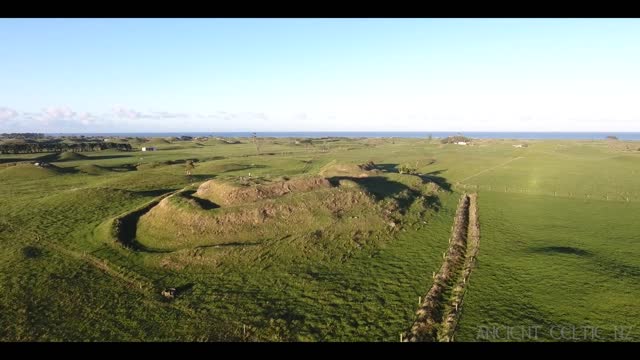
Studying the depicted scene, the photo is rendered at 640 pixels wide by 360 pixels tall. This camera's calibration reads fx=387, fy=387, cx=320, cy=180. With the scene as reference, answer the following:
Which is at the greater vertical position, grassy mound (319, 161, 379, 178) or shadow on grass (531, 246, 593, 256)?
grassy mound (319, 161, 379, 178)

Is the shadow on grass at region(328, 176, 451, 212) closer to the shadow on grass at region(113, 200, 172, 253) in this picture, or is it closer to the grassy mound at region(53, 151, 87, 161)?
the shadow on grass at region(113, 200, 172, 253)

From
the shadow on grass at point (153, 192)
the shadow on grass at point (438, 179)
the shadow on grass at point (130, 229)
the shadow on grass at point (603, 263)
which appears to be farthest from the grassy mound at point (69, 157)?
the shadow on grass at point (603, 263)

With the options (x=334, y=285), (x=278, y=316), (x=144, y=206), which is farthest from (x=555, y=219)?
(x=144, y=206)

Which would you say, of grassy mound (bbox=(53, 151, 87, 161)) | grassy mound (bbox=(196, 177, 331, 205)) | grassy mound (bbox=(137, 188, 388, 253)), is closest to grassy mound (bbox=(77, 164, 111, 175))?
grassy mound (bbox=(53, 151, 87, 161))

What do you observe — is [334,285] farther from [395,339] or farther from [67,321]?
[67,321]
